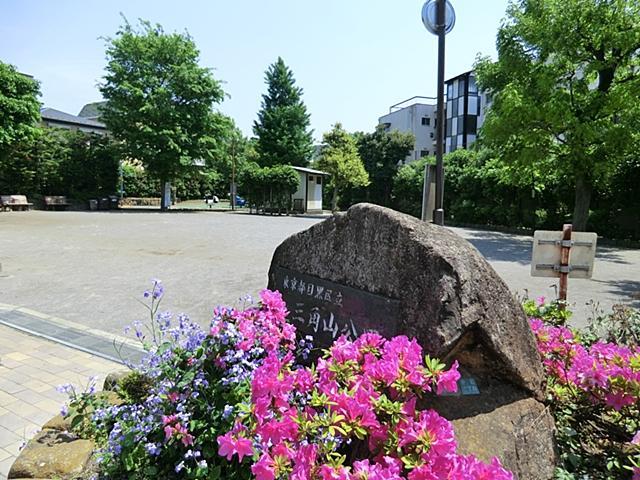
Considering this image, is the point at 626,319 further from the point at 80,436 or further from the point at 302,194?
the point at 302,194

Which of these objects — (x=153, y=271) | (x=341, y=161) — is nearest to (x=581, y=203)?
(x=153, y=271)

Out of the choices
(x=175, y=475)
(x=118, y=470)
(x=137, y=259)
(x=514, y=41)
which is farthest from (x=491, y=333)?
(x=514, y=41)

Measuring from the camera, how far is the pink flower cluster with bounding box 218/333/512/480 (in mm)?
1399

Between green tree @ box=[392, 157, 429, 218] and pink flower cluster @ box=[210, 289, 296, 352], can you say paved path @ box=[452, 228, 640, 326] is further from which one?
green tree @ box=[392, 157, 429, 218]

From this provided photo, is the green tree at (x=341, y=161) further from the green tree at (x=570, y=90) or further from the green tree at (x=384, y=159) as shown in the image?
the green tree at (x=570, y=90)

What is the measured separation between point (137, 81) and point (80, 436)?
1130 inches

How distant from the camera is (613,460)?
1.94m

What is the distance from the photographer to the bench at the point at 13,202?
79.5 ft

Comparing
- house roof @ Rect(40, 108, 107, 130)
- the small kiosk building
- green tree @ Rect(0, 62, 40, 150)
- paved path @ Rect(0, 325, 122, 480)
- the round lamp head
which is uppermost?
house roof @ Rect(40, 108, 107, 130)

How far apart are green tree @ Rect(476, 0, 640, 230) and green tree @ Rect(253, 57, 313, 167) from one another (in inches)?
1003

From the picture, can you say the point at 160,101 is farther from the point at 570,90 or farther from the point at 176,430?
the point at 176,430

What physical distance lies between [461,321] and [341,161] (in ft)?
93.6

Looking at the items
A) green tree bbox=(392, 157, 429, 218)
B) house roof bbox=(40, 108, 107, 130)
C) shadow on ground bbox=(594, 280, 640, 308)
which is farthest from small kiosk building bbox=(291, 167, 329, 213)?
house roof bbox=(40, 108, 107, 130)

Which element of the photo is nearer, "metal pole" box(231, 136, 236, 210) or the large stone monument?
the large stone monument
